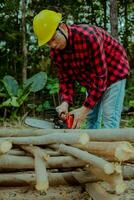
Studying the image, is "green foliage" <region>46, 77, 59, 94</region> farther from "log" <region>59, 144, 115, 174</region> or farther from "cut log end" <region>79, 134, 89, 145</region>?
"cut log end" <region>79, 134, 89, 145</region>

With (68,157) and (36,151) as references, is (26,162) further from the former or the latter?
(68,157)

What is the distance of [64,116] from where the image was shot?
436cm

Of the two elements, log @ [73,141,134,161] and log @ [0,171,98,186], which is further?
log @ [0,171,98,186]

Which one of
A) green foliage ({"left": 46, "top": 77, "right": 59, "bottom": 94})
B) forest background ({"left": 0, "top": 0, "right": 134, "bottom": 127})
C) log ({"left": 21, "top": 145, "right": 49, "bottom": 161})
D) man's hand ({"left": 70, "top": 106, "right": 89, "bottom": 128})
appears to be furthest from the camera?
green foliage ({"left": 46, "top": 77, "right": 59, "bottom": 94})

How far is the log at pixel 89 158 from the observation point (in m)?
2.93

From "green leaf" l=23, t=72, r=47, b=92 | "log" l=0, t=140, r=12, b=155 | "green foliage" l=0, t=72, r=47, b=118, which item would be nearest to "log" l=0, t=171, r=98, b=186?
"log" l=0, t=140, r=12, b=155

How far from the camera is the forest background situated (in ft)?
31.2

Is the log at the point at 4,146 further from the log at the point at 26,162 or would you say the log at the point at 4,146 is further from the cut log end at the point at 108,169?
the cut log end at the point at 108,169

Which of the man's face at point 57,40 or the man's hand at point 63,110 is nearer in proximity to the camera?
the man's face at point 57,40

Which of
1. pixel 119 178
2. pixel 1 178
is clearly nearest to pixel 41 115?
pixel 1 178

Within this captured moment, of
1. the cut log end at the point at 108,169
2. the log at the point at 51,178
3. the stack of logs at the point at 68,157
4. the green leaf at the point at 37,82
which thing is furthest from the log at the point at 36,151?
the green leaf at the point at 37,82

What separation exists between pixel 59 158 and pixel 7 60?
775 centimetres

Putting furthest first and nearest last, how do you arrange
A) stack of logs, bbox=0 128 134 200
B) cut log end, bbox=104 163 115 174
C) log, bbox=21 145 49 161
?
log, bbox=21 145 49 161 < stack of logs, bbox=0 128 134 200 < cut log end, bbox=104 163 115 174

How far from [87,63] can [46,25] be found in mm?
530
